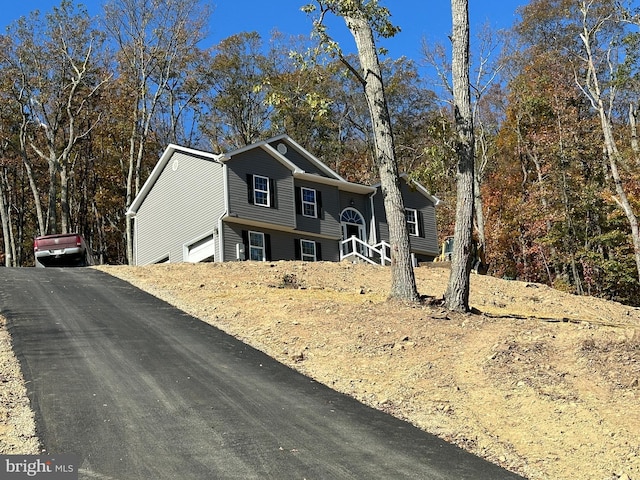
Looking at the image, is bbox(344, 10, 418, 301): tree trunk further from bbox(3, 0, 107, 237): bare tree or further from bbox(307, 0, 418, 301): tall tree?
bbox(3, 0, 107, 237): bare tree

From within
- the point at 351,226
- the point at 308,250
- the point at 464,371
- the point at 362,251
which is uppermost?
the point at 351,226

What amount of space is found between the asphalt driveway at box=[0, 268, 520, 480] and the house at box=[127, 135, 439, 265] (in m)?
14.6

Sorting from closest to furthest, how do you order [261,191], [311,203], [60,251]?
1. [60,251]
2. [261,191]
3. [311,203]

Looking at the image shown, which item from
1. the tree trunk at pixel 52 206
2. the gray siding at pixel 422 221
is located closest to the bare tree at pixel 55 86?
the tree trunk at pixel 52 206

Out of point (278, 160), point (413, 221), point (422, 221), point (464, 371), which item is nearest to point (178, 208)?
point (278, 160)

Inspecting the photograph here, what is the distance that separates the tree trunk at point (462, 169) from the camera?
45.6 ft

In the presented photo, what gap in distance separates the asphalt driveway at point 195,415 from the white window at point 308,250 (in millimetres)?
17022

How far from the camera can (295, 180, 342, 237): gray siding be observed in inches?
1187

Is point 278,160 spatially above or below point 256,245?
above

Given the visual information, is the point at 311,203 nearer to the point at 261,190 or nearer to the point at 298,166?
the point at 298,166

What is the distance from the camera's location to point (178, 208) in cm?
3012

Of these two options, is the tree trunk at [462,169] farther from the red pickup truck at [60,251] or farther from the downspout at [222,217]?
the red pickup truck at [60,251]

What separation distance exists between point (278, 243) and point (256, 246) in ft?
4.00

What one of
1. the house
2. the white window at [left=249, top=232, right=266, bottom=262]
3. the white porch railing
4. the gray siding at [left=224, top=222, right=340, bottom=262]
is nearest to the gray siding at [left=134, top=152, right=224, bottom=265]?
the house
